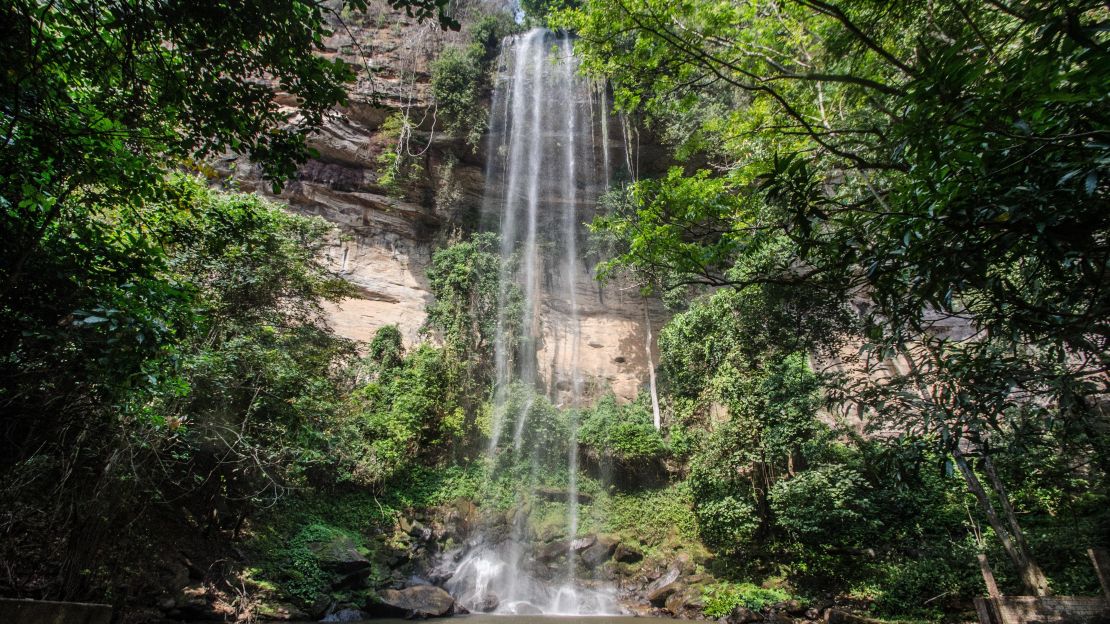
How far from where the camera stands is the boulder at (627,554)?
1217cm

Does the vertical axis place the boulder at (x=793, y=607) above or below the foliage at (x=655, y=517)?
below

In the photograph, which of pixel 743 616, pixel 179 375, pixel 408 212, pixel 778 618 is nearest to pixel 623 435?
pixel 743 616

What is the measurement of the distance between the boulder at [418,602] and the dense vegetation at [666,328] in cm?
53

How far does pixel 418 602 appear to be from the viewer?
8.87 metres

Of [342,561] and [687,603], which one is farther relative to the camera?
[687,603]

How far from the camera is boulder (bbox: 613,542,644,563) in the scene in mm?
12172

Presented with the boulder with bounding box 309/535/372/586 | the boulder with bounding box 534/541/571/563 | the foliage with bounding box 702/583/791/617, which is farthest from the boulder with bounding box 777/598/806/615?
the boulder with bounding box 309/535/372/586

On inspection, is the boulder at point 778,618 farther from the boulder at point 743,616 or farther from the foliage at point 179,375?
the foliage at point 179,375

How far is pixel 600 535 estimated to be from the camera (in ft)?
42.6

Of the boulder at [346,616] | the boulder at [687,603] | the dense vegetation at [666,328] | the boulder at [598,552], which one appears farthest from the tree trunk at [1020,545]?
the boulder at [346,616]

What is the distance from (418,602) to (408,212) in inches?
506

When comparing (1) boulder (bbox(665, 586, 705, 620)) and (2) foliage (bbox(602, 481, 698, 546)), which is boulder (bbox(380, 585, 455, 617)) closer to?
(1) boulder (bbox(665, 586, 705, 620))

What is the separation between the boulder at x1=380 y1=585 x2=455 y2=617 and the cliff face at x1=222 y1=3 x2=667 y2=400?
8.12 meters

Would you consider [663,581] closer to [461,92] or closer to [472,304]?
[472,304]
